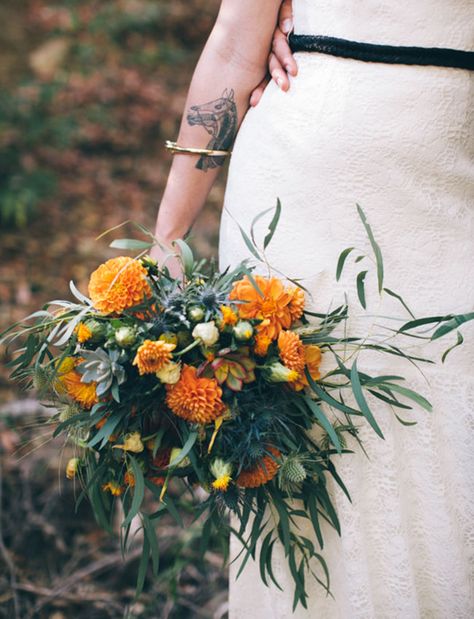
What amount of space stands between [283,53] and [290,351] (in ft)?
1.89

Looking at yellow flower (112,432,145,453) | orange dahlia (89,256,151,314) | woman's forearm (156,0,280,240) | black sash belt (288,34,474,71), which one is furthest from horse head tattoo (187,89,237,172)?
yellow flower (112,432,145,453)

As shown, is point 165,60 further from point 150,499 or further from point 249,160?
point 249,160

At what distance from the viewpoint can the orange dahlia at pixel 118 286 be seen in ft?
3.52

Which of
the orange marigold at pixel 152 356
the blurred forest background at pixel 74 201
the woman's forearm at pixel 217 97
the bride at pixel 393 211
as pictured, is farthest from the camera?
the blurred forest background at pixel 74 201

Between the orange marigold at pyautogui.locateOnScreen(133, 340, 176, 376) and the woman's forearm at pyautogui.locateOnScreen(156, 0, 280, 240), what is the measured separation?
16.2 inches

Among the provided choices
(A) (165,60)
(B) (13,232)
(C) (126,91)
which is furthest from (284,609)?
(A) (165,60)

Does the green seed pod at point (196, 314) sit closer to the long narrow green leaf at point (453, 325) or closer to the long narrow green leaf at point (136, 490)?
the long narrow green leaf at point (136, 490)

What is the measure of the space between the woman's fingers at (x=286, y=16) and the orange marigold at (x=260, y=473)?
31.6 inches

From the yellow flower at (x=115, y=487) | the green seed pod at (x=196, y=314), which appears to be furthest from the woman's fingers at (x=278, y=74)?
the yellow flower at (x=115, y=487)

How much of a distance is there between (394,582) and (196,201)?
836mm

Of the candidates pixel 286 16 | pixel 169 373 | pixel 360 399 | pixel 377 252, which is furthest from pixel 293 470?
pixel 286 16

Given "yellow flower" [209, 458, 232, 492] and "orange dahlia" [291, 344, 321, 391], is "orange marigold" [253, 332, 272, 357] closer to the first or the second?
"orange dahlia" [291, 344, 321, 391]

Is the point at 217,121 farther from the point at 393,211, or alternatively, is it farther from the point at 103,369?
the point at 103,369

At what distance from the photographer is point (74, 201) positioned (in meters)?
4.34
